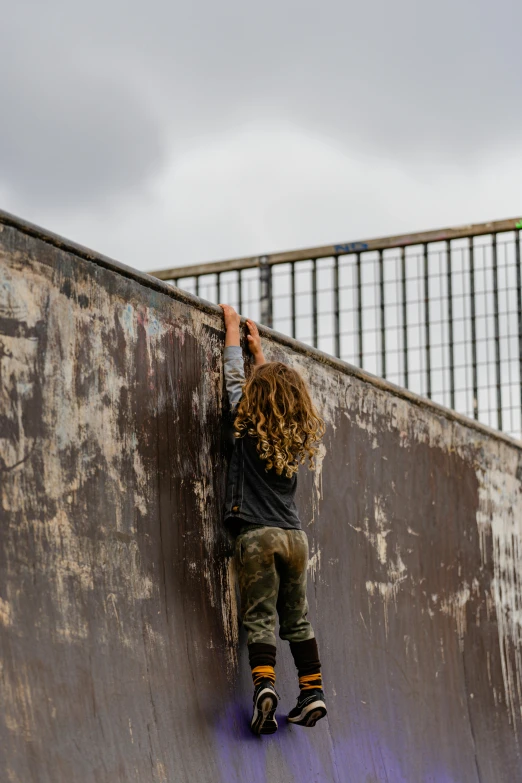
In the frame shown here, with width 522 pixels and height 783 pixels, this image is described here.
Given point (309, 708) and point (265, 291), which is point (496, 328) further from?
point (309, 708)

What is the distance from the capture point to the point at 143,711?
10.3 feet

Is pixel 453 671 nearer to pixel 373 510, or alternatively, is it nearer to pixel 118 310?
pixel 373 510

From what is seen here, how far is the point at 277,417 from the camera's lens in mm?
3609

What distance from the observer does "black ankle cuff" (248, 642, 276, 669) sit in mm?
3471

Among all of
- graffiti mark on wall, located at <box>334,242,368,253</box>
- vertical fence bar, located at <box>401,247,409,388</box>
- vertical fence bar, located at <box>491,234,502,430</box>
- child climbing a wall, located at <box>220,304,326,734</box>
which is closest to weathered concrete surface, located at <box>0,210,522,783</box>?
child climbing a wall, located at <box>220,304,326,734</box>

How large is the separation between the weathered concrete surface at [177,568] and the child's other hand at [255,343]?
0.52ft

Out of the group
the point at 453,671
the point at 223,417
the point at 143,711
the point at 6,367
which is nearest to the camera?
the point at 6,367

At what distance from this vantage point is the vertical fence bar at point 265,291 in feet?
26.0

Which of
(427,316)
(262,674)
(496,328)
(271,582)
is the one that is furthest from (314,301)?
(262,674)

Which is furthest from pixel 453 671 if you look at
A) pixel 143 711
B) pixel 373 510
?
pixel 143 711

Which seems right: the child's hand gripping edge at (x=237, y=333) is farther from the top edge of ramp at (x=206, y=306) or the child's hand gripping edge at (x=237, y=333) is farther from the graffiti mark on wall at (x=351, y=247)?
the graffiti mark on wall at (x=351, y=247)

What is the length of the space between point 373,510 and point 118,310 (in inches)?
70.6

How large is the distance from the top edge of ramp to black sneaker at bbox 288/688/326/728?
55.2 inches

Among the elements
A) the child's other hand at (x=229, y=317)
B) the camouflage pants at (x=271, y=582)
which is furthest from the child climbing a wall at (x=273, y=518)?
the child's other hand at (x=229, y=317)
